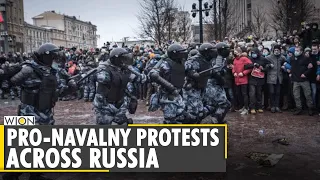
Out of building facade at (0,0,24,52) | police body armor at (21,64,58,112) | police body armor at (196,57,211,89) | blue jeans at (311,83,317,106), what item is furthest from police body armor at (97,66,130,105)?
building facade at (0,0,24,52)

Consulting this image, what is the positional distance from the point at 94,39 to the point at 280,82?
249ft

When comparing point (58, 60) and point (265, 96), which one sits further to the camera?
point (265, 96)

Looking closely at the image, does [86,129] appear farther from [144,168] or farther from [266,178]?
[266,178]

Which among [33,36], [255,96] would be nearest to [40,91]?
[255,96]

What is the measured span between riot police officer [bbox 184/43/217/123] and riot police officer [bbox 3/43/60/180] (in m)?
2.85

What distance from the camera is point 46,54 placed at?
5.91 m

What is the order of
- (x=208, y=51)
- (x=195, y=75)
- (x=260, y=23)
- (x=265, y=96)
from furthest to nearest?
(x=260, y=23) → (x=265, y=96) → (x=208, y=51) → (x=195, y=75)

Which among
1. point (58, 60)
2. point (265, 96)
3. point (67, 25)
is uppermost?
point (67, 25)

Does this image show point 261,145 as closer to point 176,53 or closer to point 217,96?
point 217,96

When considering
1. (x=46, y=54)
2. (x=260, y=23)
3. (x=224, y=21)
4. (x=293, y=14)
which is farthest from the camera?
(x=260, y=23)

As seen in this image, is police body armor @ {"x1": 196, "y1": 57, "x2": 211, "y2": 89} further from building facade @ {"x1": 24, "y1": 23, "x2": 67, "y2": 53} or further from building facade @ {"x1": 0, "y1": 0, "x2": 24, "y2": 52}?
building facade @ {"x1": 24, "y1": 23, "x2": 67, "y2": 53}

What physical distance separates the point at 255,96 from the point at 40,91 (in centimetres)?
802

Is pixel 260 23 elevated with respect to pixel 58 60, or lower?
elevated

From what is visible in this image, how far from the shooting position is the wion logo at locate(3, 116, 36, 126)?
208 inches
